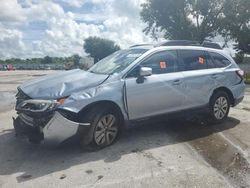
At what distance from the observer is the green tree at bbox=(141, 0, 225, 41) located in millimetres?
34781

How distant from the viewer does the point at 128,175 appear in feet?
14.6

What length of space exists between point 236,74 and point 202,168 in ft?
11.4

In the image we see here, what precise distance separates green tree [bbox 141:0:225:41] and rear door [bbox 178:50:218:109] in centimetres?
2909

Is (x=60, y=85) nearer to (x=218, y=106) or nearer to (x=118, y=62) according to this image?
(x=118, y=62)

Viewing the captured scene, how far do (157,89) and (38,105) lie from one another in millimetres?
2135

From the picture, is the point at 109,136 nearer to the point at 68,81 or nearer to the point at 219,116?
the point at 68,81

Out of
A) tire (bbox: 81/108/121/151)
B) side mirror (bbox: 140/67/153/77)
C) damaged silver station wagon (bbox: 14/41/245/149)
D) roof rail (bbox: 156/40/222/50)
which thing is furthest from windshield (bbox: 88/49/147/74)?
tire (bbox: 81/108/121/151)

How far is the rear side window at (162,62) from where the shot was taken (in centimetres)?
608

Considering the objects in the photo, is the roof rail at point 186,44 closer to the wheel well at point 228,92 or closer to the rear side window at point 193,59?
the rear side window at point 193,59

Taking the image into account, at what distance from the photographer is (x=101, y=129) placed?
5422 millimetres

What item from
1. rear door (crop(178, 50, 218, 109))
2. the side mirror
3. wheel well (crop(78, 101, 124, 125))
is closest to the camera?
wheel well (crop(78, 101, 124, 125))

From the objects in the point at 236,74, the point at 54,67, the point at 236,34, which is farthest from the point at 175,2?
the point at 54,67

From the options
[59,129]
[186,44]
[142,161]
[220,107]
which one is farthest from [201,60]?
[59,129]

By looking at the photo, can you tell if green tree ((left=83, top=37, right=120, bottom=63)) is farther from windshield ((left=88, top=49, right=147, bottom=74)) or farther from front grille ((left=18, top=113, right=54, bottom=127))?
front grille ((left=18, top=113, right=54, bottom=127))
